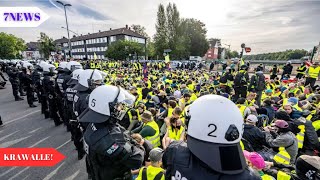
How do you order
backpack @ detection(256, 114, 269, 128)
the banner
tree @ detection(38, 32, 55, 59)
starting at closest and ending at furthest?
1. the banner
2. backpack @ detection(256, 114, 269, 128)
3. tree @ detection(38, 32, 55, 59)

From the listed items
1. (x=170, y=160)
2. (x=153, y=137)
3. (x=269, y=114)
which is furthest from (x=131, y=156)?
(x=269, y=114)

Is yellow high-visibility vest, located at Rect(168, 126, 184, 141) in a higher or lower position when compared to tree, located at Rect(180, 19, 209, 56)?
lower

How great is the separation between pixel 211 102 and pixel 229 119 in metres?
0.17

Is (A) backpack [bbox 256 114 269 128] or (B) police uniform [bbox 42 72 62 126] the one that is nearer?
(A) backpack [bbox 256 114 269 128]

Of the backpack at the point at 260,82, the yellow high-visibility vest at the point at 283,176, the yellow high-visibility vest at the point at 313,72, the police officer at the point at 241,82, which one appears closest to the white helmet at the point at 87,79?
the yellow high-visibility vest at the point at 283,176

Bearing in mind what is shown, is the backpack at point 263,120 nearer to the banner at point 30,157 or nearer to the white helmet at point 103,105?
the white helmet at point 103,105

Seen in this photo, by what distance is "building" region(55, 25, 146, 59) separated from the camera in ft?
218

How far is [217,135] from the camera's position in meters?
1.22

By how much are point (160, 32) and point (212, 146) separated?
180ft

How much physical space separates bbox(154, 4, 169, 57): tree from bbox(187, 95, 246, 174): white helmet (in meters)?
52.2

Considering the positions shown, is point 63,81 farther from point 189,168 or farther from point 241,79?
point 241,79

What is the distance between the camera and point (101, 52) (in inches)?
2835

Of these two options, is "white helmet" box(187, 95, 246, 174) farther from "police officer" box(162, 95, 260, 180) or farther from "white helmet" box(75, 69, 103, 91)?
"white helmet" box(75, 69, 103, 91)

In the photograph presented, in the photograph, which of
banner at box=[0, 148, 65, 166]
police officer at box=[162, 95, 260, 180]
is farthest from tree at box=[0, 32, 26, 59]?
police officer at box=[162, 95, 260, 180]
